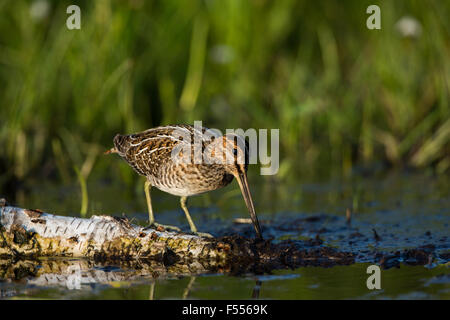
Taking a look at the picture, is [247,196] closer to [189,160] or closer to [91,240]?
[189,160]

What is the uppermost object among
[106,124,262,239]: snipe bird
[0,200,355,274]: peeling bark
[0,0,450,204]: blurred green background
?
[0,0,450,204]: blurred green background

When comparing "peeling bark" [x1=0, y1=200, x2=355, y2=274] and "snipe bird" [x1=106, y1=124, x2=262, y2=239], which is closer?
"peeling bark" [x1=0, y1=200, x2=355, y2=274]

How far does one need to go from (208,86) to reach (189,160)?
494cm

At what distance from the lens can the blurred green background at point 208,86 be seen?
29.5 feet

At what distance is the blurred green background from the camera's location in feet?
29.5

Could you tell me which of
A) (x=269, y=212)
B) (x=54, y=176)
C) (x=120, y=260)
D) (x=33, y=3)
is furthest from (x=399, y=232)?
(x=33, y=3)

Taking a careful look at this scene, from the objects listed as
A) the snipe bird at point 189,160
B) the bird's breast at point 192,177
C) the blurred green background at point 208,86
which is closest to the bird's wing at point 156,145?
the snipe bird at point 189,160

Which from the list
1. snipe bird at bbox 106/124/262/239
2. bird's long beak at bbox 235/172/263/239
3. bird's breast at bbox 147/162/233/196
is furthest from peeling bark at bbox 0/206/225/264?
bird's breast at bbox 147/162/233/196

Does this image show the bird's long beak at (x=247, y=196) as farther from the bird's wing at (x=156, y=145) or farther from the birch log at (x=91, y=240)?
the bird's wing at (x=156, y=145)

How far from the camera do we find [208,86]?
11219 mm

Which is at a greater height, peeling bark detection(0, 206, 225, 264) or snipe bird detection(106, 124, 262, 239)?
snipe bird detection(106, 124, 262, 239)

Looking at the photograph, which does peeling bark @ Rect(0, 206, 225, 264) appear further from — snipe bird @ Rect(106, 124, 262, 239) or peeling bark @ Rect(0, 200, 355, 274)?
snipe bird @ Rect(106, 124, 262, 239)

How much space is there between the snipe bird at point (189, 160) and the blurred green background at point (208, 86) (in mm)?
2011

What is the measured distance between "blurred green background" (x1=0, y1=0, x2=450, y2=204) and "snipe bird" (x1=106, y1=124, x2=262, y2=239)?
6.60ft
